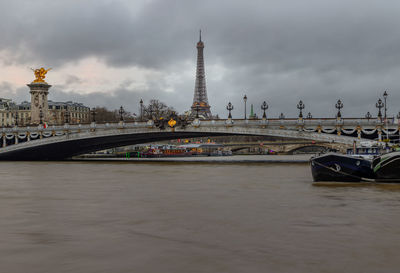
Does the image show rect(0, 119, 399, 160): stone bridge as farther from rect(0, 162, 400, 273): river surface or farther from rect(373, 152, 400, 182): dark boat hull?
rect(0, 162, 400, 273): river surface

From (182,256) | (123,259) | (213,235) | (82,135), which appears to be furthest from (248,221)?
(82,135)

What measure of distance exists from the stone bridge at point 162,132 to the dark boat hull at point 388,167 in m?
17.0

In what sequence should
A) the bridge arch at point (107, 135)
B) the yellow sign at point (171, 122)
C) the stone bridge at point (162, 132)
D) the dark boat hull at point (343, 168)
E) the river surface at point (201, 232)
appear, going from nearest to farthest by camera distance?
1. the river surface at point (201, 232)
2. the dark boat hull at point (343, 168)
3. the stone bridge at point (162, 132)
4. the bridge arch at point (107, 135)
5. the yellow sign at point (171, 122)

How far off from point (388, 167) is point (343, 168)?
→ 1888 millimetres

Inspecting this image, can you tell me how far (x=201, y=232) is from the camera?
975cm

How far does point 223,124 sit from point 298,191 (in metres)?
25.7

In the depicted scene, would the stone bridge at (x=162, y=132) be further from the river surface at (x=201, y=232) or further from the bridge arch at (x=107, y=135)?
the river surface at (x=201, y=232)

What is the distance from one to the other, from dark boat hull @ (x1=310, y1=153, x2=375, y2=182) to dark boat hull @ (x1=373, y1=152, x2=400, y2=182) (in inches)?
15.0

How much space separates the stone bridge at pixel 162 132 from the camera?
38.1m

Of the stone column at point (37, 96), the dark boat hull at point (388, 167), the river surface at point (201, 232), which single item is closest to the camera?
the river surface at point (201, 232)

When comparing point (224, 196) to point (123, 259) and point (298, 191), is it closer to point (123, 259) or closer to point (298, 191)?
point (298, 191)

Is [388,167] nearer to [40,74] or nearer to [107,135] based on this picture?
[107,135]

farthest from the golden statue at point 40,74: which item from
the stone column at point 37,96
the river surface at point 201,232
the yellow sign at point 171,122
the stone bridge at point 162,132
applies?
the river surface at point 201,232

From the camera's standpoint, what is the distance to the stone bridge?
38.1 meters
